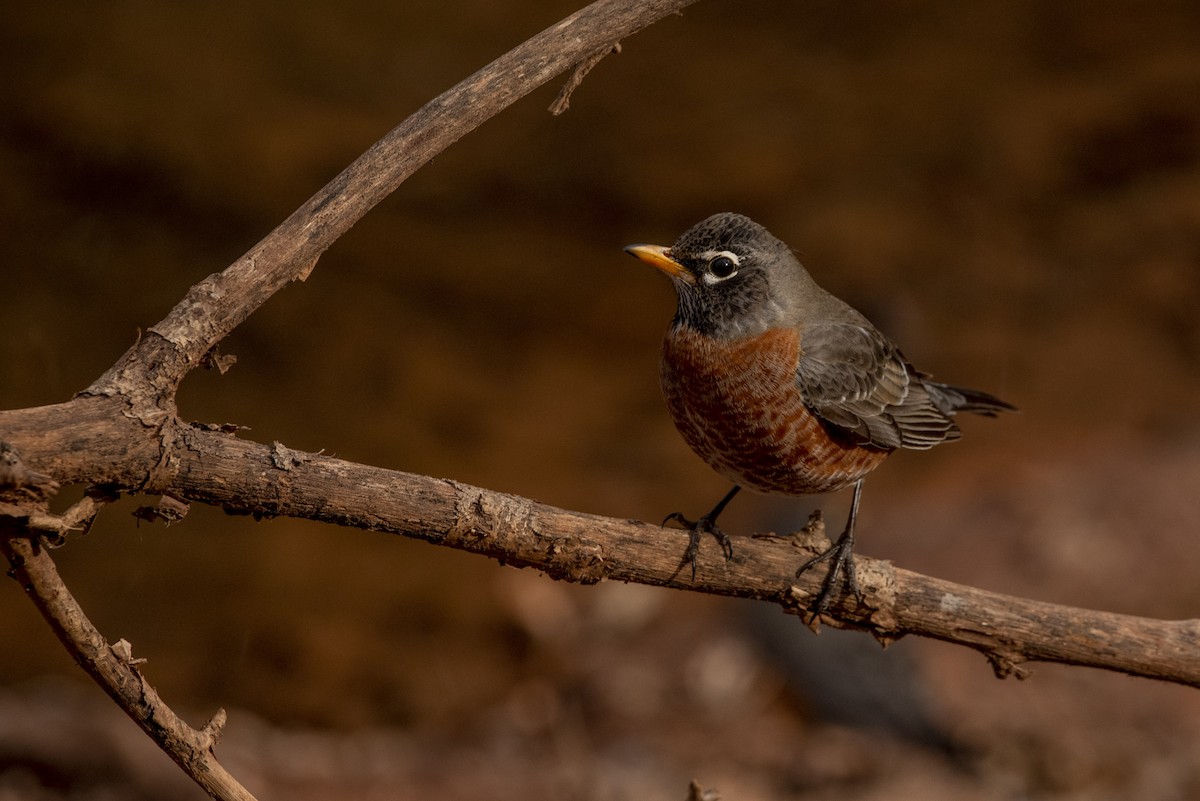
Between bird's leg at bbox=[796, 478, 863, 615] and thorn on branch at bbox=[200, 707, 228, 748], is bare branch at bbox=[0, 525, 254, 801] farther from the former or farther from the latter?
bird's leg at bbox=[796, 478, 863, 615]

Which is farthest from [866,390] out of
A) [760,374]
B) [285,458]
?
[285,458]

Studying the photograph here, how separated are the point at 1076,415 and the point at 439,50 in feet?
20.0

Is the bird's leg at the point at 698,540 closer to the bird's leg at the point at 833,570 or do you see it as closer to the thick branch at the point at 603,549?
the thick branch at the point at 603,549

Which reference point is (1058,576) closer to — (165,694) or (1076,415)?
(1076,415)

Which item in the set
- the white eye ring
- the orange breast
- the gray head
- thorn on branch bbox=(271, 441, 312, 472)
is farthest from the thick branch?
the white eye ring

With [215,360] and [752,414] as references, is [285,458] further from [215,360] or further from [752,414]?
[752,414]

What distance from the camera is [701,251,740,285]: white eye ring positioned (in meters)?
4.34

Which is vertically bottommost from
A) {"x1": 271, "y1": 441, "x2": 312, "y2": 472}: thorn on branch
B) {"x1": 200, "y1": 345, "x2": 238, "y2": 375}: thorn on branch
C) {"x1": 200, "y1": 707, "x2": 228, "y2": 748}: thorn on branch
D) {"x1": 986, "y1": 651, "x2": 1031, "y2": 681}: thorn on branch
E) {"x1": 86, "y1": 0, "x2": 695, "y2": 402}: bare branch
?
{"x1": 200, "y1": 707, "x2": 228, "y2": 748}: thorn on branch

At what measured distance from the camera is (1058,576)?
8.07 m

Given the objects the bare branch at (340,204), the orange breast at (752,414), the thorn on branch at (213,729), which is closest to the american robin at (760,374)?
the orange breast at (752,414)

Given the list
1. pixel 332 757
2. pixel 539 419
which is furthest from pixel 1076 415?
pixel 332 757

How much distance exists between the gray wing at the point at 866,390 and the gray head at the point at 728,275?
7.6 inches

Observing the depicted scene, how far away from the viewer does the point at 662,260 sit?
4.28 m

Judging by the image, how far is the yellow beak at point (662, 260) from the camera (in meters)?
4.22
